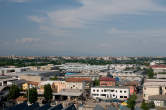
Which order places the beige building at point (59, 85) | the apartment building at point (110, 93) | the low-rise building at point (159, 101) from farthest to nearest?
1. the beige building at point (59, 85)
2. the apartment building at point (110, 93)
3. the low-rise building at point (159, 101)

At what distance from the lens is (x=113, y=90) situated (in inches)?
687

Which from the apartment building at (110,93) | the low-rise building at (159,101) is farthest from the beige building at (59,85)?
the low-rise building at (159,101)

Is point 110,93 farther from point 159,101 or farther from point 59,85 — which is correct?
point 159,101

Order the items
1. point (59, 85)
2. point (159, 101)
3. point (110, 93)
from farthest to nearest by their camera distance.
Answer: point (59, 85), point (110, 93), point (159, 101)

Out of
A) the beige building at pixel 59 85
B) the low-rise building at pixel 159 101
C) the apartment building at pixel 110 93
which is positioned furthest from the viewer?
the beige building at pixel 59 85

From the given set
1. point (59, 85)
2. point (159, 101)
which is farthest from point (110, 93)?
point (159, 101)

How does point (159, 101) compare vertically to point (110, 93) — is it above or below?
above

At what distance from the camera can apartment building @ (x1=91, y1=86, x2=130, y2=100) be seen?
1713cm

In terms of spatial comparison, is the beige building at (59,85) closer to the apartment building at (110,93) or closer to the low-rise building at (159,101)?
the apartment building at (110,93)

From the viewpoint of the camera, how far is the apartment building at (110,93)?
1713cm

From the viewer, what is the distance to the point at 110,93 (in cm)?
1752

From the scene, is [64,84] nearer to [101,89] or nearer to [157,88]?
[101,89]

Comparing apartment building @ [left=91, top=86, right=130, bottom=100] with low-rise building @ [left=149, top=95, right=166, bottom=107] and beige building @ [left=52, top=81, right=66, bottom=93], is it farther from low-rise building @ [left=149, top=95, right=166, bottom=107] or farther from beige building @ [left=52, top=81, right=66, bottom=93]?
low-rise building @ [left=149, top=95, right=166, bottom=107]

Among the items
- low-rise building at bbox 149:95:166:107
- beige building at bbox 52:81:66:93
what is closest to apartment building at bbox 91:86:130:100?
beige building at bbox 52:81:66:93
